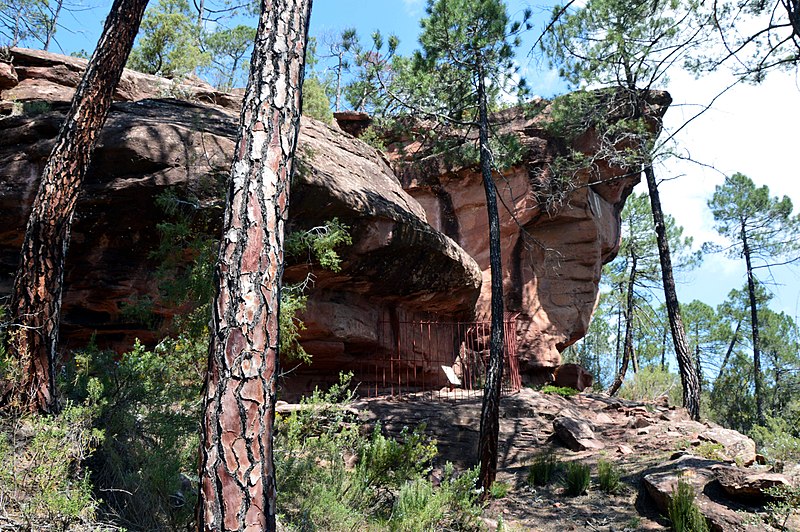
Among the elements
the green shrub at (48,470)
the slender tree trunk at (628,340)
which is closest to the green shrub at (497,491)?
the green shrub at (48,470)

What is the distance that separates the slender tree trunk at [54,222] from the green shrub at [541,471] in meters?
6.57

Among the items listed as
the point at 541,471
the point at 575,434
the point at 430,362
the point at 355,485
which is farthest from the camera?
the point at 430,362

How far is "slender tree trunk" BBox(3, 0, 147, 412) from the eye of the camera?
5.20 metres

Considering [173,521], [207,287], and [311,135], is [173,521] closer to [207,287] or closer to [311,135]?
[207,287]

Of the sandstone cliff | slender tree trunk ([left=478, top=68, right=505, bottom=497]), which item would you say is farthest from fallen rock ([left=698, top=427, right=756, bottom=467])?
the sandstone cliff

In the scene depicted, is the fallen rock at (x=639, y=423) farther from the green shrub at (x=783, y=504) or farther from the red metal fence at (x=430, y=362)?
the green shrub at (x=783, y=504)

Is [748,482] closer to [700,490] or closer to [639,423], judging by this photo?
[700,490]

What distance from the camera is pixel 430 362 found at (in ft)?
43.8

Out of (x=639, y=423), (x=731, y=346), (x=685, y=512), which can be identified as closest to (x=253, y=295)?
(x=685, y=512)

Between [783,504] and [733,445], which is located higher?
[733,445]

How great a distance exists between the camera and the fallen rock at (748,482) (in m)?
6.55

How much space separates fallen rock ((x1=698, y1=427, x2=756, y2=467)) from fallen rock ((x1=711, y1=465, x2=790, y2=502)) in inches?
36.8

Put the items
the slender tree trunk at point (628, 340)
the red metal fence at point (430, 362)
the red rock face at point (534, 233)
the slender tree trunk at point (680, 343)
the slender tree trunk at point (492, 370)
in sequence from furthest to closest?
the slender tree trunk at point (628, 340)
the red rock face at point (534, 233)
the red metal fence at point (430, 362)
the slender tree trunk at point (680, 343)
the slender tree trunk at point (492, 370)

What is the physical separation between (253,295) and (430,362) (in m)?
9.73
